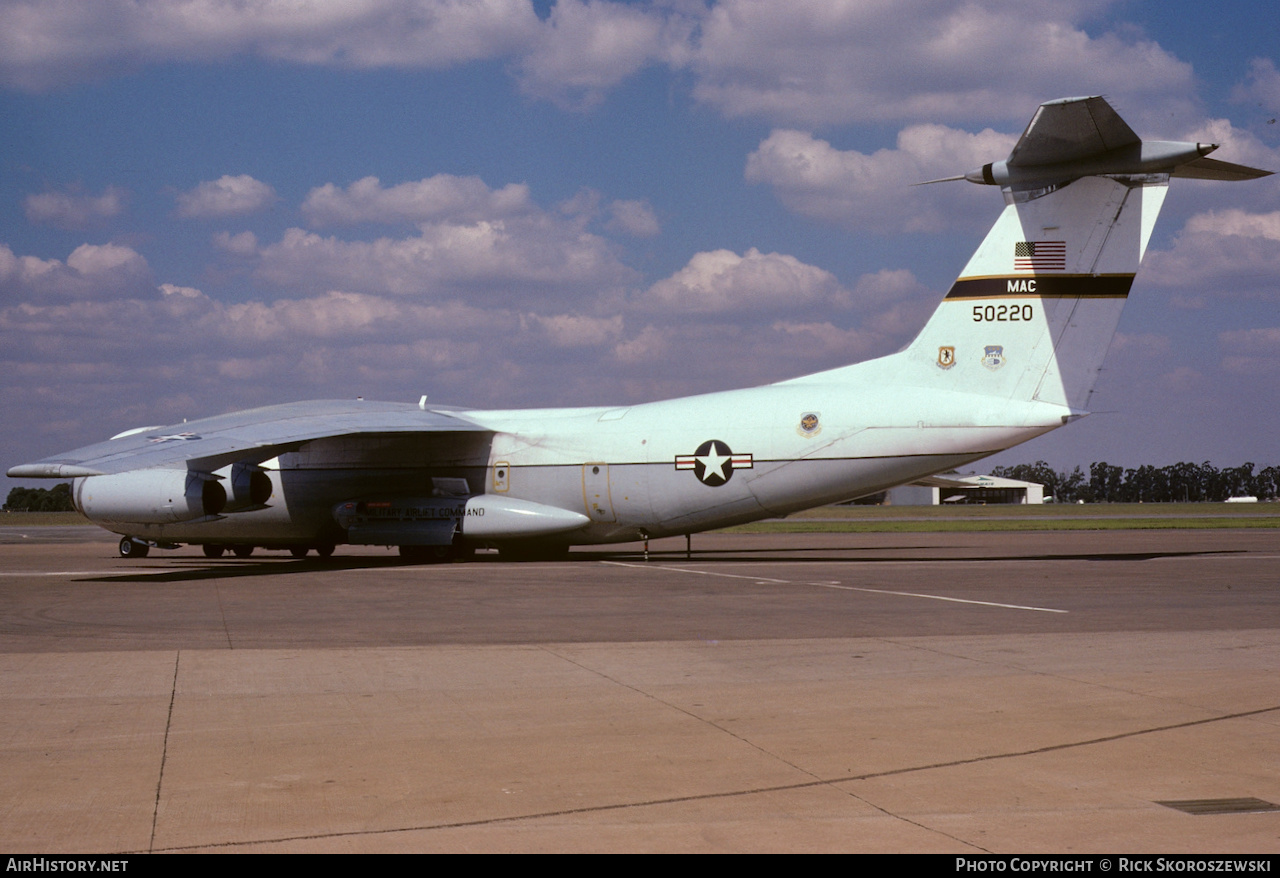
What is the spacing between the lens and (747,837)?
509 centimetres

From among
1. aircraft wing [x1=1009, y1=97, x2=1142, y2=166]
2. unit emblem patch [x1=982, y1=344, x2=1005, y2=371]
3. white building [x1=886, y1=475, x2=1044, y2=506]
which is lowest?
white building [x1=886, y1=475, x2=1044, y2=506]

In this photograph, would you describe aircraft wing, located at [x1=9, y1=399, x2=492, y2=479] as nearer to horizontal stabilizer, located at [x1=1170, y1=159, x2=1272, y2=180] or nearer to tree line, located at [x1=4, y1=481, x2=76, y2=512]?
horizontal stabilizer, located at [x1=1170, y1=159, x2=1272, y2=180]

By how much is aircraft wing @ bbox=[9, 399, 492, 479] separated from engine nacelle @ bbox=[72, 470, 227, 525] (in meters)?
0.42

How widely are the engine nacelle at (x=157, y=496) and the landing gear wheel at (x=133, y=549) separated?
25.5ft

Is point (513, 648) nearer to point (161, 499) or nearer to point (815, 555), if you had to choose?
point (161, 499)

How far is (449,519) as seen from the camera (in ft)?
82.4

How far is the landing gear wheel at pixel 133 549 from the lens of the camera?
30.4 metres

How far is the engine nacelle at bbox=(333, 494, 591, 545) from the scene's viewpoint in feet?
81.4

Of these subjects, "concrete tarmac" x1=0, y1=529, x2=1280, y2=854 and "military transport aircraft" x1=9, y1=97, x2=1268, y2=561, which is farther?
"military transport aircraft" x1=9, y1=97, x2=1268, y2=561

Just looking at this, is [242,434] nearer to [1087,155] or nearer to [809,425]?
[809,425]

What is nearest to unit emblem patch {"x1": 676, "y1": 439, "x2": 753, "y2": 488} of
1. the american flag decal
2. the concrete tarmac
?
the american flag decal

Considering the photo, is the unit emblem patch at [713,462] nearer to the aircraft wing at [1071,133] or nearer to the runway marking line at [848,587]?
the runway marking line at [848,587]

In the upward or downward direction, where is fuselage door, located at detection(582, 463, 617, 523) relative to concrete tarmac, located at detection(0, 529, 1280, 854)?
upward

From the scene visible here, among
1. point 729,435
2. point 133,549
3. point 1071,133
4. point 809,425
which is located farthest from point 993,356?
point 133,549
